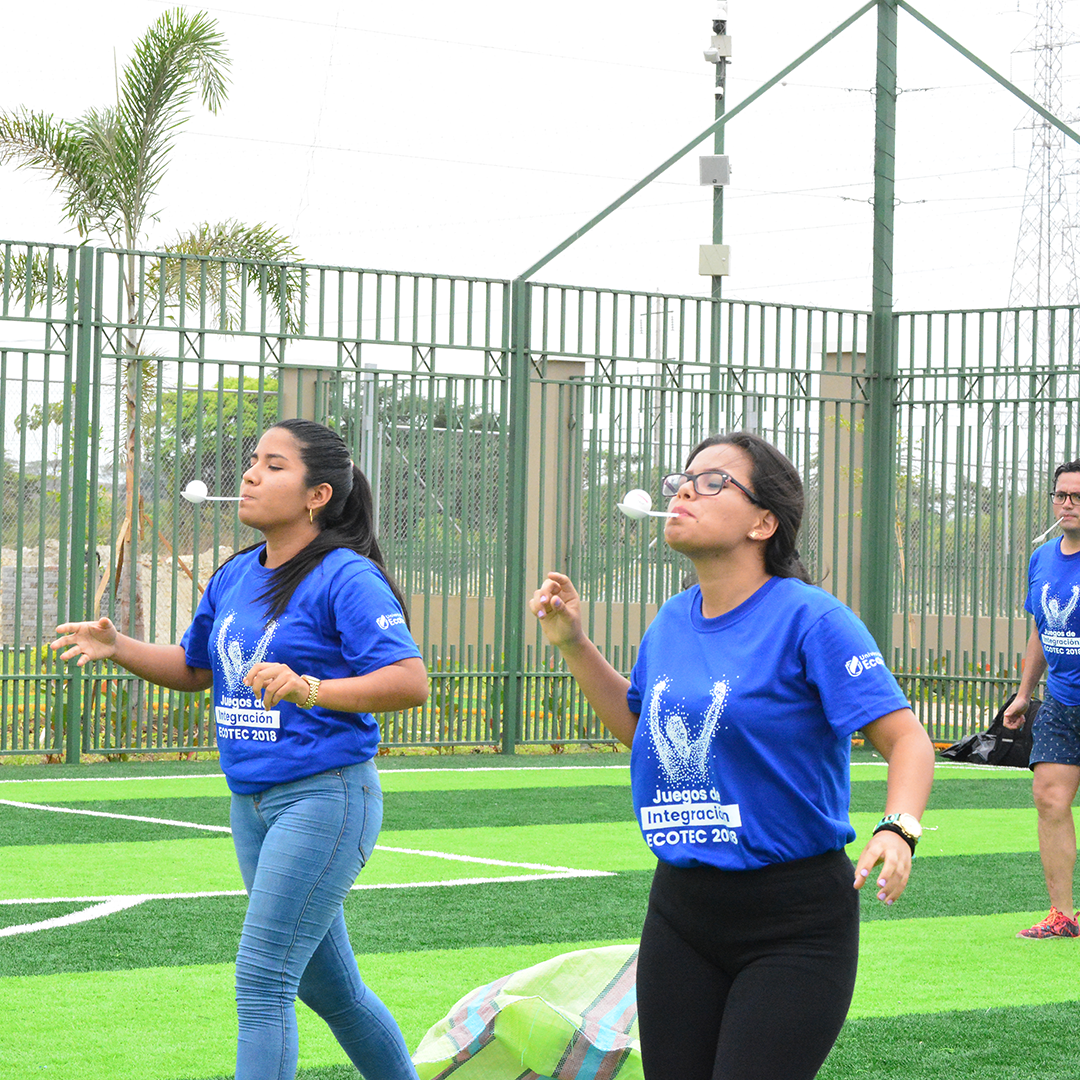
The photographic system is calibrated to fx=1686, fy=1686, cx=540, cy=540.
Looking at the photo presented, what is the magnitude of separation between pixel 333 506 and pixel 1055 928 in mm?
4359

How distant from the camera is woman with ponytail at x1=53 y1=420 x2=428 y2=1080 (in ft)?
12.9

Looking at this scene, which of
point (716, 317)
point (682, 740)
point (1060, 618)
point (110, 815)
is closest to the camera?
point (682, 740)

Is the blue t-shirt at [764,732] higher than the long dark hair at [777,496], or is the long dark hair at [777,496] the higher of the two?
the long dark hair at [777,496]

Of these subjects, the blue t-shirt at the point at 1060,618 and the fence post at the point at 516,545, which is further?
the fence post at the point at 516,545

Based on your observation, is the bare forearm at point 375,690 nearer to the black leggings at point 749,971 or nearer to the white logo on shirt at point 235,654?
the white logo on shirt at point 235,654

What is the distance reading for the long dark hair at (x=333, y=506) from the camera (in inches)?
169

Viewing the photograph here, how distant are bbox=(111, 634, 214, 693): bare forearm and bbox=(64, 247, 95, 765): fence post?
319 inches

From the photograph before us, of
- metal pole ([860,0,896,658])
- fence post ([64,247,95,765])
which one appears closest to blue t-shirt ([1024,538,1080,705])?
fence post ([64,247,95,765])

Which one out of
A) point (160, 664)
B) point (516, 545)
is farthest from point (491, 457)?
point (160, 664)

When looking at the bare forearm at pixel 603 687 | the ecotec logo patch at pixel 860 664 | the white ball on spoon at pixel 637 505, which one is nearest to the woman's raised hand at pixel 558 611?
the bare forearm at pixel 603 687

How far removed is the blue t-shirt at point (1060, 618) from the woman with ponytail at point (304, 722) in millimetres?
4066

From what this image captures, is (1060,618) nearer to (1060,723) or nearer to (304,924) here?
(1060,723)

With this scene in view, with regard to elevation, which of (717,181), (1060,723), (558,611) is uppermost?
(717,181)

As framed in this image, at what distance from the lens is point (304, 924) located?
157 inches
